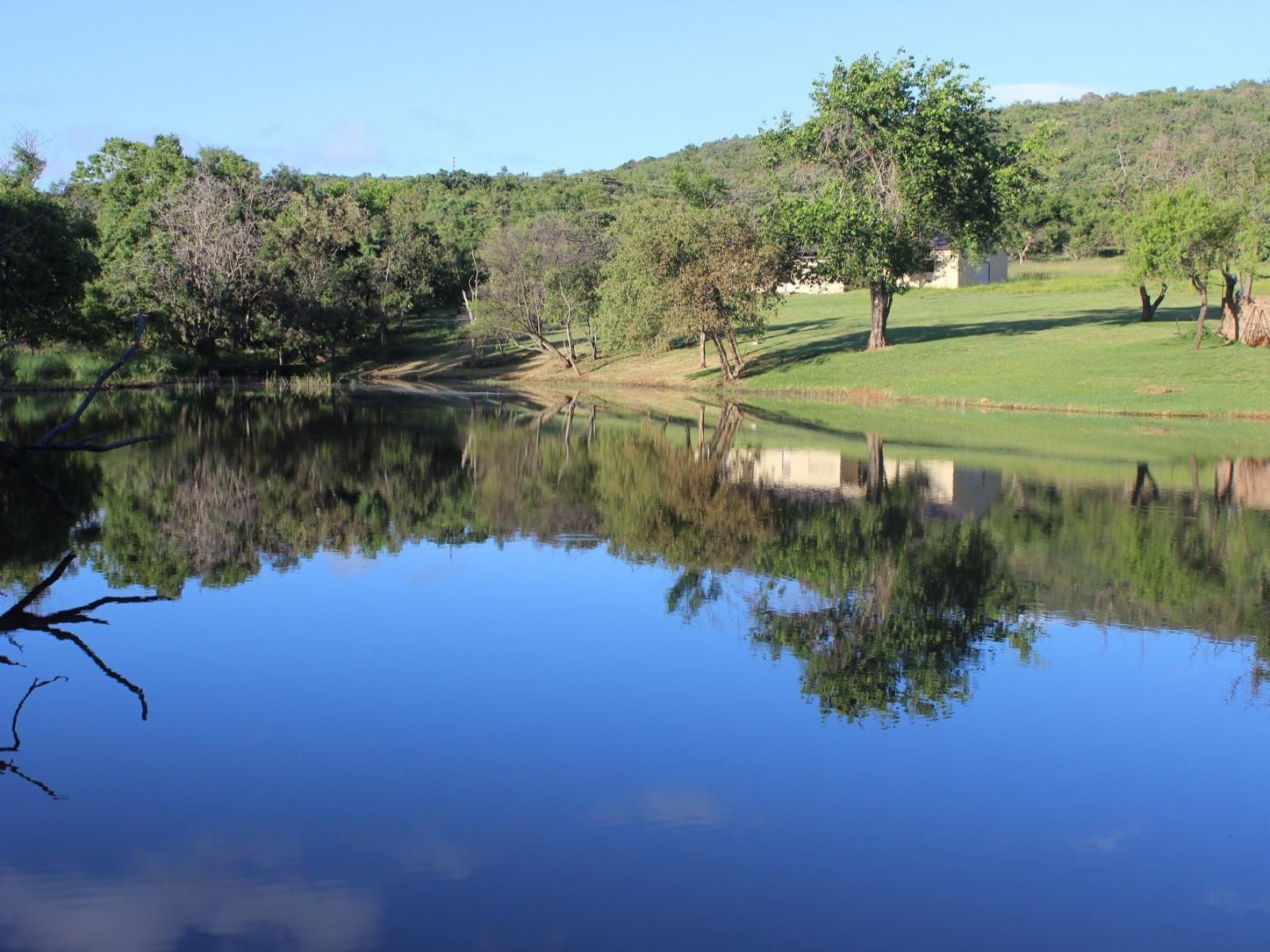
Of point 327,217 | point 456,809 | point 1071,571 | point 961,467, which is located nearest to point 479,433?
point 961,467

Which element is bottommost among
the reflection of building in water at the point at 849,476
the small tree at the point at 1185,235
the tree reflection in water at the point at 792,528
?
the reflection of building in water at the point at 849,476

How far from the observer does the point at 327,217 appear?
6688 cm

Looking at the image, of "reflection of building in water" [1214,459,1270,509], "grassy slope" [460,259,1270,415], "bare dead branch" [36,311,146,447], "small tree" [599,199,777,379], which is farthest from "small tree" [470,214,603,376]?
"bare dead branch" [36,311,146,447]

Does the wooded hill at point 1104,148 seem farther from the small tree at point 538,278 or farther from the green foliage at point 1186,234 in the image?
the small tree at point 538,278

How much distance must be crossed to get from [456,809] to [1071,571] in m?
10.7

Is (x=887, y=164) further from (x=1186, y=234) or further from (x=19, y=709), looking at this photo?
(x=19, y=709)

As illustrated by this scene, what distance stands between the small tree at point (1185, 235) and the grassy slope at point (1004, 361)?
3.23m

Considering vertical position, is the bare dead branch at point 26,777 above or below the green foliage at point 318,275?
below

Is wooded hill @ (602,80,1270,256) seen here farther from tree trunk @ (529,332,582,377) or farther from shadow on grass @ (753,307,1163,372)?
tree trunk @ (529,332,582,377)

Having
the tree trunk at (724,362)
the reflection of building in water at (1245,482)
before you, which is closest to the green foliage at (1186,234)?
the tree trunk at (724,362)

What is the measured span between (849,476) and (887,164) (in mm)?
28181

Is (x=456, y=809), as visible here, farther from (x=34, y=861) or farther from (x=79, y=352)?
(x=79, y=352)

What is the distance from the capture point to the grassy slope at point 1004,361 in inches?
1699

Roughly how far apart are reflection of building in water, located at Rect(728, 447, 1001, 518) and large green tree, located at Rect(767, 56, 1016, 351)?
21.7m
